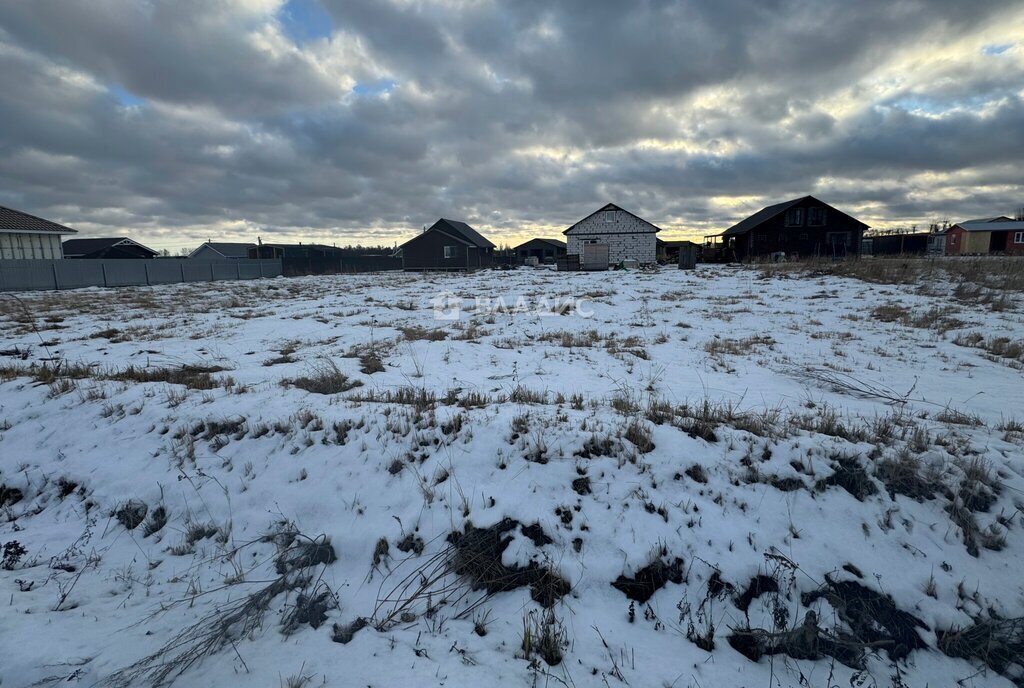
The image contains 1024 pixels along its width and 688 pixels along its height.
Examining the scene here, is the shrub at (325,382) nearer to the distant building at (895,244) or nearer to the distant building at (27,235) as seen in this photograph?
the distant building at (27,235)

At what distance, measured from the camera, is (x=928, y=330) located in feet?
35.7

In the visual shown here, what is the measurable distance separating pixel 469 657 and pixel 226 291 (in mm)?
30404

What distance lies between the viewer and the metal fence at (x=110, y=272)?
26.8 m

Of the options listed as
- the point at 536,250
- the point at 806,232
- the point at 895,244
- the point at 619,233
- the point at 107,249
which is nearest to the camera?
the point at 806,232

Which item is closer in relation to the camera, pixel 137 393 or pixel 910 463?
pixel 910 463

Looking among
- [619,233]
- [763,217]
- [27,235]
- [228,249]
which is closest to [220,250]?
[228,249]

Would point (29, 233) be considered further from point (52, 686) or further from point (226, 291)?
point (52, 686)

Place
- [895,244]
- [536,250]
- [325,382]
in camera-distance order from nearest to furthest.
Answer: [325,382]
[895,244]
[536,250]

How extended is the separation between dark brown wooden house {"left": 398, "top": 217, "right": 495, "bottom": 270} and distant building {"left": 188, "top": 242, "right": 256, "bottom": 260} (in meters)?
34.6

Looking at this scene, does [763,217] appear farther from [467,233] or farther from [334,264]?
[334,264]

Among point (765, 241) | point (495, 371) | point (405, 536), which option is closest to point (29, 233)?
point (495, 371)

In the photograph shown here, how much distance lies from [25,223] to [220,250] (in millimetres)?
38180

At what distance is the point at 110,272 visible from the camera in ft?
101

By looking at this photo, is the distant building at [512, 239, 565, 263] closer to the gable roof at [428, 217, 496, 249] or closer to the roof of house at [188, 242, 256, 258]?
the gable roof at [428, 217, 496, 249]
